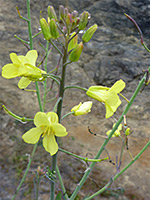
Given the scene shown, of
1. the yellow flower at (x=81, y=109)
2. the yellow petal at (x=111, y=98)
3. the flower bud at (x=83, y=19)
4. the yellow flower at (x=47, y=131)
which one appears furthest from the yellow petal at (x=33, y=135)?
the flower bud at (x=83, y=19)

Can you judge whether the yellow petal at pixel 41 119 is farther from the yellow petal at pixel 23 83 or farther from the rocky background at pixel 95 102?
the rocky background at pixel 95 102

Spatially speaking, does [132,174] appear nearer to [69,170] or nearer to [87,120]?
[69,170]

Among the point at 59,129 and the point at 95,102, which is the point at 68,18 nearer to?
the point at 59,129

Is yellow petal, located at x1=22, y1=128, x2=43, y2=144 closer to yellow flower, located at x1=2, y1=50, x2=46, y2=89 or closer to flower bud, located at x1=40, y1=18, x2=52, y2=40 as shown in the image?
yellow flower, located at x1=2, y1=50, x2=46, y2=89

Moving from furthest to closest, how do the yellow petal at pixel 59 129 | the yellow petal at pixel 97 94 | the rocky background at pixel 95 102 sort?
the rocky background at pixel 95 102, the yellow petal at pixel 97 94, the yellow petal at pixel 59 129

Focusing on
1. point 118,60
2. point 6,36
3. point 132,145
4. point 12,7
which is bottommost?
point 132,145

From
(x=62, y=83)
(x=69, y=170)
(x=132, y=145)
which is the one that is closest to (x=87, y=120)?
(x=132, y=145)
